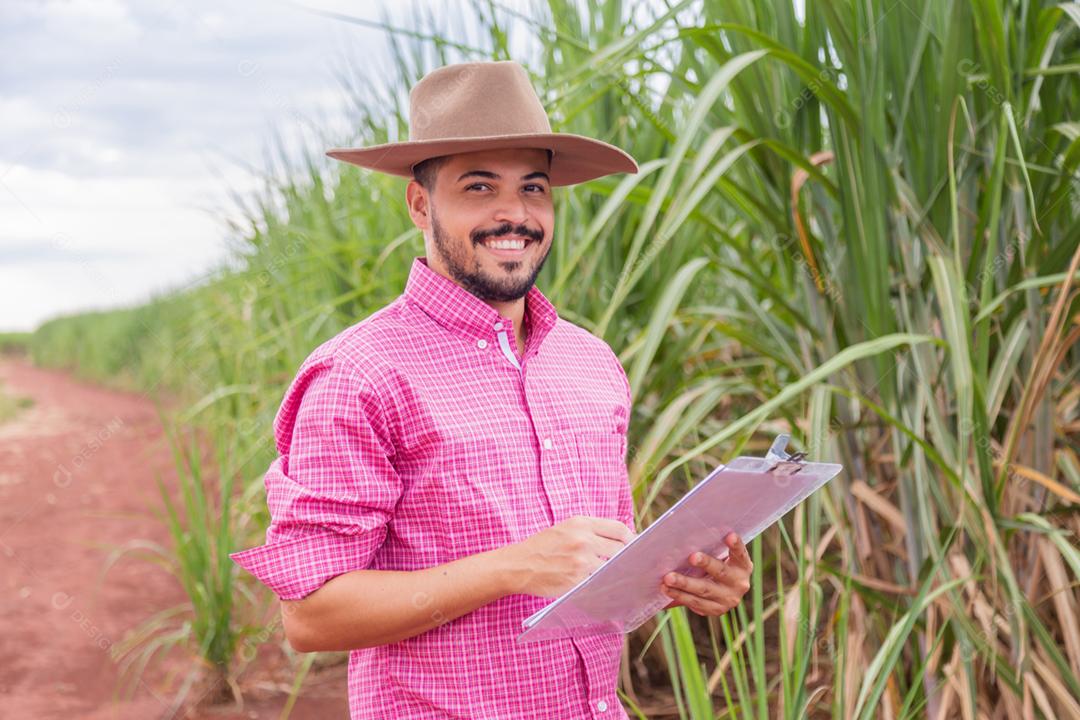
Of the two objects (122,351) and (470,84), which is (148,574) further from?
(122,351)

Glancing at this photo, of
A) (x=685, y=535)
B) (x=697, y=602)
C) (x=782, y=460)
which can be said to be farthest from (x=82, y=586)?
(x=782, y=460)

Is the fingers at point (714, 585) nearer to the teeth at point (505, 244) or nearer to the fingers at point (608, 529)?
the fingers at point (608, 529)

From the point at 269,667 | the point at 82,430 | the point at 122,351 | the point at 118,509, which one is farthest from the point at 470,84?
the point at 122,351

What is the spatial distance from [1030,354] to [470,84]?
3.70ft

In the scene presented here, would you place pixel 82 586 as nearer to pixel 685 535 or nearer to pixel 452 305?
pixel 452 305

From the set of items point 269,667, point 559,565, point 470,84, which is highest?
point 470,84

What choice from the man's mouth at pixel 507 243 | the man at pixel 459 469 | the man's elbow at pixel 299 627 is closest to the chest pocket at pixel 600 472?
the man at pixel 459 469

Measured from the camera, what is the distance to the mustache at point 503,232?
1.31 m

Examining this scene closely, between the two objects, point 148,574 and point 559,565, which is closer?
point 559,565

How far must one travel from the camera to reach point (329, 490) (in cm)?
117

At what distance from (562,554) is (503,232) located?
40 centimetres

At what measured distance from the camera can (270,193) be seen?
164 inches

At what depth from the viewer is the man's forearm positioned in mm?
1149

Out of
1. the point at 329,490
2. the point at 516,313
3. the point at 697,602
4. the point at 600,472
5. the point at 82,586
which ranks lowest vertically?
the point at 82,586
